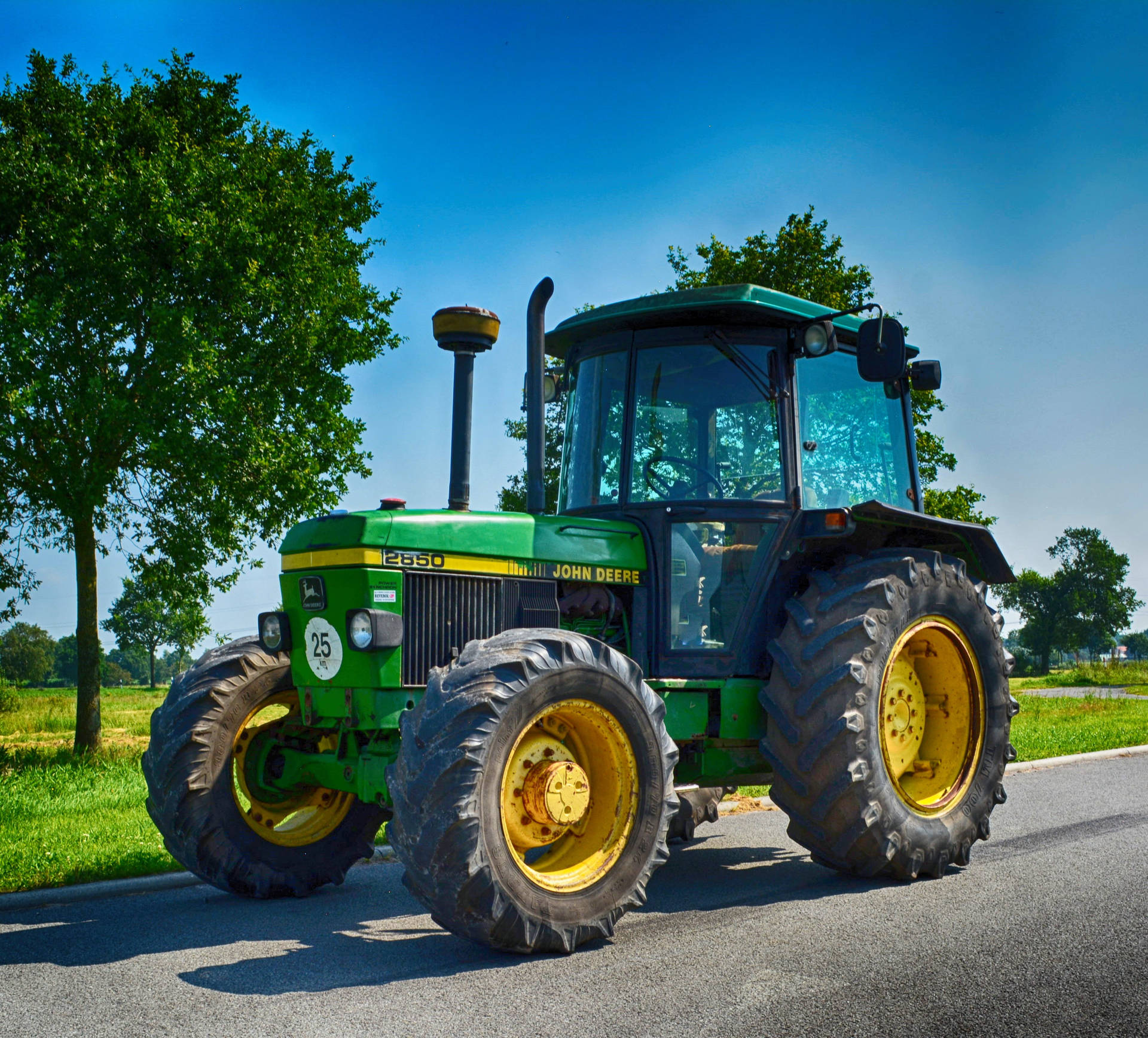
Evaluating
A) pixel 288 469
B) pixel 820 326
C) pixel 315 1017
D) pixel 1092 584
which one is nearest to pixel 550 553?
pixel 820 326

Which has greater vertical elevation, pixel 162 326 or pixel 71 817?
pixel 162 326

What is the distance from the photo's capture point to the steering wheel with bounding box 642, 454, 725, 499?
6.15m

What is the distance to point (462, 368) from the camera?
578cm

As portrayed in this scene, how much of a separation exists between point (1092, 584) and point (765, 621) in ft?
299

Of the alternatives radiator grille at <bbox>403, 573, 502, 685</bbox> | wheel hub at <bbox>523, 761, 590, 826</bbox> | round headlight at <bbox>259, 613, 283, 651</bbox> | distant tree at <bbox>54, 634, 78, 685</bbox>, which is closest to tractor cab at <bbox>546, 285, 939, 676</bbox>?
radiator grille at <bbox>403, 573, 502, 685</bbox>

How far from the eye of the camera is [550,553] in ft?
18.7

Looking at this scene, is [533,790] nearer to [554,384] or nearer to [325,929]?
[325,929]

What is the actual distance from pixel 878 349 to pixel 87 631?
1256 centimetres

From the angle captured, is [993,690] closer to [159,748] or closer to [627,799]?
[627,799]

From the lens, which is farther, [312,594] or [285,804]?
[285,804]

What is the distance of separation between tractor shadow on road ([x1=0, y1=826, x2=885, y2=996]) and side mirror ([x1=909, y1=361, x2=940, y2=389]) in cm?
312

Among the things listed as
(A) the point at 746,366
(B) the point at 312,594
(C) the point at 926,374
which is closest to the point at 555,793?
(B) the point at 312,594

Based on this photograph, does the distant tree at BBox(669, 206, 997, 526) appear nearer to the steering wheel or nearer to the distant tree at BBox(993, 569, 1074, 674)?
the steering wheel

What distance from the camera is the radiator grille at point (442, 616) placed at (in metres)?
5.18
